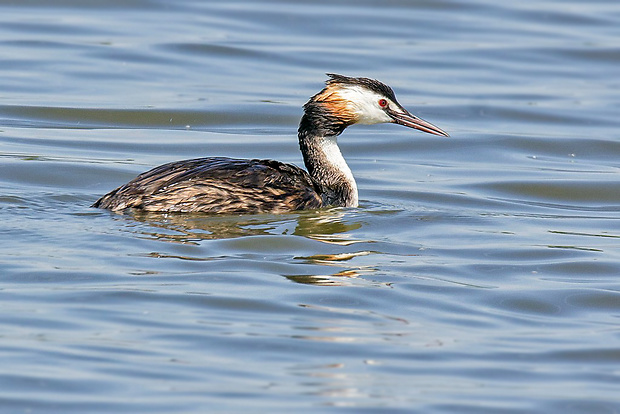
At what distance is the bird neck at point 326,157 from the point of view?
1026 centimetres

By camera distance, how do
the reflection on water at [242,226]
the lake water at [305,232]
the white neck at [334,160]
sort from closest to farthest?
1. the lake water at [305,232]
2. the reflection on water at [242,226]
3. the white neck at [334,160]

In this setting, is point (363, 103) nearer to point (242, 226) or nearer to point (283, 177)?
point (283, 177)

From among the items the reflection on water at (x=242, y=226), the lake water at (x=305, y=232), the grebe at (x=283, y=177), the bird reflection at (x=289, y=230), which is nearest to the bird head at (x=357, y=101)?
the grebe at (x=283, y=177)

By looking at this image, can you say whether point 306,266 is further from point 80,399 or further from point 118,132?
point 118,132

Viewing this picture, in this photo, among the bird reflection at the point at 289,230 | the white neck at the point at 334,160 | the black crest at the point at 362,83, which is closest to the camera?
the bird reflection at the point at 289,230

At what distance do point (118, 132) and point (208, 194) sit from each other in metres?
4.42

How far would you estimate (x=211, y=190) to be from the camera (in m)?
9.23

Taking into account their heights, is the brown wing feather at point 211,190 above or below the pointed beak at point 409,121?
below

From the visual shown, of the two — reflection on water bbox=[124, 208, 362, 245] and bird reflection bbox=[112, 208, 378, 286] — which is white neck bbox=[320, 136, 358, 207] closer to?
bird reflection bbox=[112, 208, 378, 286]

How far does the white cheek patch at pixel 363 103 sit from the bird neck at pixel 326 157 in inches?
6.3

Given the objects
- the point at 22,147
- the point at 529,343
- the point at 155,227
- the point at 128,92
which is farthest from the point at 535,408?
the point at 128,92

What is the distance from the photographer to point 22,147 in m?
12.3

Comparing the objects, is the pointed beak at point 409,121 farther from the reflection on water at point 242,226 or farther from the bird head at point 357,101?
the reflection on water at point 242,226

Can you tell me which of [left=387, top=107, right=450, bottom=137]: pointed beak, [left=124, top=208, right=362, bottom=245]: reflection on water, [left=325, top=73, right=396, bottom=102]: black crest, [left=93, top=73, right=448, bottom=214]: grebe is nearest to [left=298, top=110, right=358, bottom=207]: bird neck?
[left=93, top=73, right=448, bottom=214]: grebe
